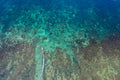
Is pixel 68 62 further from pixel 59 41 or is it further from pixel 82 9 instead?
pixel 82 9

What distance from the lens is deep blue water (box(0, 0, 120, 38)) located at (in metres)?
15.4

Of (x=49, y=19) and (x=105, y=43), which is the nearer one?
(x=105, y=43)

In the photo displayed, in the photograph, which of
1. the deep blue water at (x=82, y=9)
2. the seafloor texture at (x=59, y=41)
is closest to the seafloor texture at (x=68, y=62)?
the seafloor texture at (x=59, y=41)

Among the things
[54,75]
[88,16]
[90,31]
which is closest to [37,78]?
[54,75]

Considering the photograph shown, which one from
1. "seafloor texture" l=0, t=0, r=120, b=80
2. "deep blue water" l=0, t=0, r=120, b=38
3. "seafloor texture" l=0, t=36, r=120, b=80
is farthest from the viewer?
"deep blue water" l=0, t=0, r=120, b=38

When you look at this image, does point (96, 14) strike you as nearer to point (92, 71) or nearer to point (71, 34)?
point (71, 34)

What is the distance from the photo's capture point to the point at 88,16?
16.0 metres

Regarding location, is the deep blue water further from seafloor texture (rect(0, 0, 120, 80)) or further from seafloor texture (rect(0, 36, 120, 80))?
seafloor texture (rect(0, 36, 120, 80))

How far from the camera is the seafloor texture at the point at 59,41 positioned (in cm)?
1171

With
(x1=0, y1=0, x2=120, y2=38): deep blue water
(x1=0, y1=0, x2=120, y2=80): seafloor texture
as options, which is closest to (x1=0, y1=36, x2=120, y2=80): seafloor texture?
(x1=0, y1=0, x2=120, y2=80): seafloor texture

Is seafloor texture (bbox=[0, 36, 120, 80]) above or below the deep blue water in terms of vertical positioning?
below

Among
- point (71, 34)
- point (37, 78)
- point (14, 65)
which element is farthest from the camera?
point (71, 34)

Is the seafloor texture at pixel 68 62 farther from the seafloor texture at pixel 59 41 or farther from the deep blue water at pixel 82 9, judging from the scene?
the deep blue water at pixel 82 9

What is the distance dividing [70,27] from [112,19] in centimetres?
349
